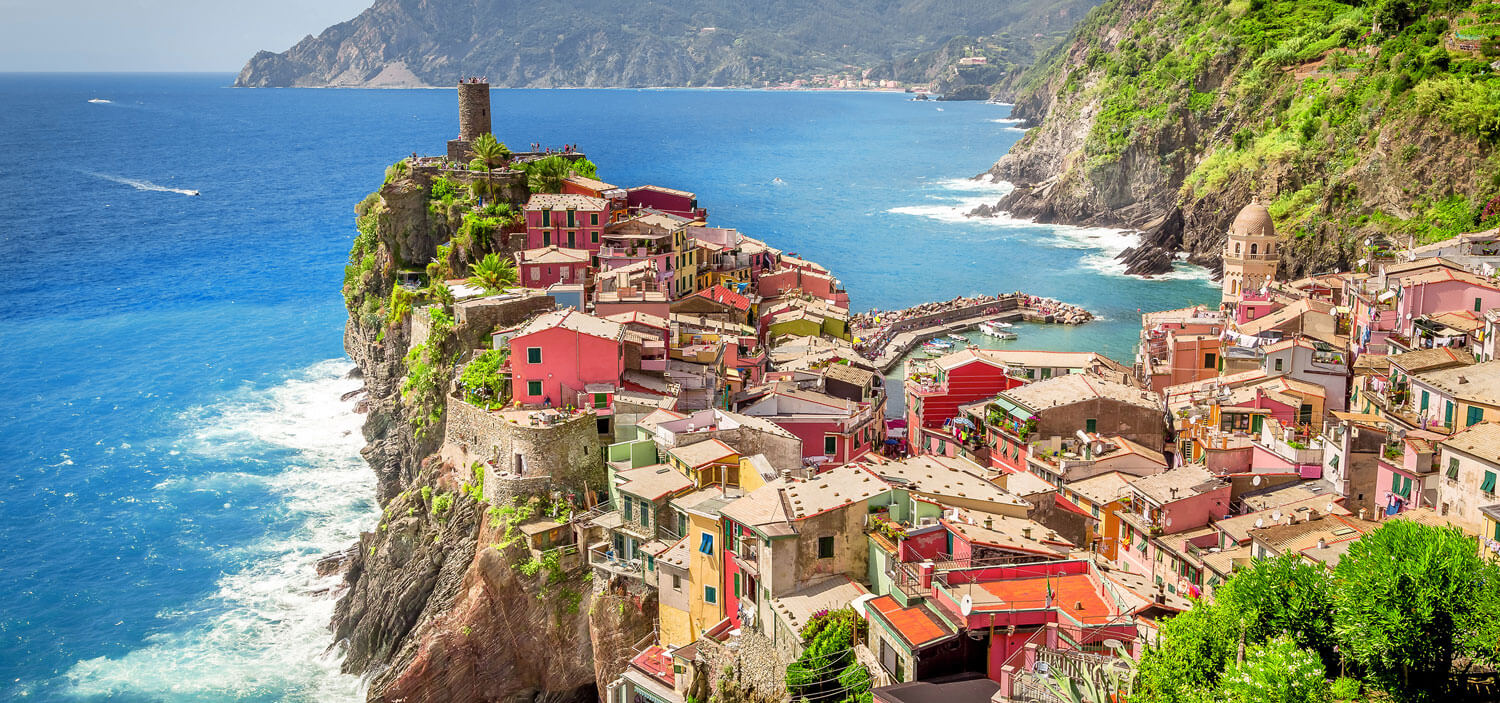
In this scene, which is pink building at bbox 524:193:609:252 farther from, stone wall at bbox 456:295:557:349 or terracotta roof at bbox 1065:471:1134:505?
terracotta roof at bbox 1065:471:1134:505

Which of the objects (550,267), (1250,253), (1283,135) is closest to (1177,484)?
(550,267)

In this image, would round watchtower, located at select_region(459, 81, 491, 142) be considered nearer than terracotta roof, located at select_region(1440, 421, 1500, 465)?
No

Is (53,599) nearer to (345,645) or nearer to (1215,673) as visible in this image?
(345,645)

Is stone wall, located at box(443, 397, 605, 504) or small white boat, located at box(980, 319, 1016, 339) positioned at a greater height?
stone wall, located at box(443, 397, 605, 504)

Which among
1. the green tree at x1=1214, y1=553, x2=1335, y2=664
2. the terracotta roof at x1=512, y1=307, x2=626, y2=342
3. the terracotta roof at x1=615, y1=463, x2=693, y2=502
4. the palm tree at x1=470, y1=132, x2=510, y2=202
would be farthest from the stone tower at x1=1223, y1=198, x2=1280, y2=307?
the green tree at x1=1214, y1=553, x2=1335, y2=664

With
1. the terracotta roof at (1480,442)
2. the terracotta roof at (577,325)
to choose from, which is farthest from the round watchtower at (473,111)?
the terracotta roof at (1480,442)

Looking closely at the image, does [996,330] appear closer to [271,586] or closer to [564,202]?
[564,202]
